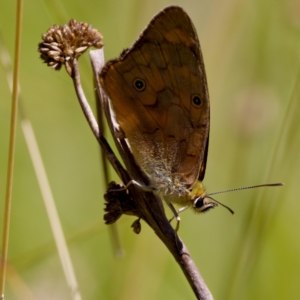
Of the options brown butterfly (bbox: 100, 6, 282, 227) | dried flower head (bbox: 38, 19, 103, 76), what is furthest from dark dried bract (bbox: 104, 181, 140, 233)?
dried flower head (bbox: 38, 19, 103, 76)

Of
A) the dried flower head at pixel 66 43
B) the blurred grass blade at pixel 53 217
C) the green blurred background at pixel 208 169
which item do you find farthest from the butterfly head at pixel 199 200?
the dried flower head at pixel 66 43

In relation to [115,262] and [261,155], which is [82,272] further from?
[261,155]

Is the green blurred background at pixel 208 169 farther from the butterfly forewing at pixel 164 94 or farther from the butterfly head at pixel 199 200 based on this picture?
the butterfly forewing at pixel 164 94

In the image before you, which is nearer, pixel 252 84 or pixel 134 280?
pixel 134 280

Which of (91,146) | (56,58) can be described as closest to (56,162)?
(91,146)

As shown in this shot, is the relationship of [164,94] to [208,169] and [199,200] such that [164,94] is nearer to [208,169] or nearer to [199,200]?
[199,200]
